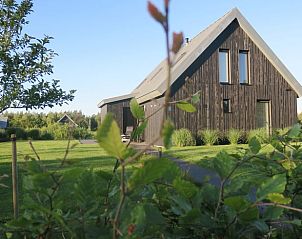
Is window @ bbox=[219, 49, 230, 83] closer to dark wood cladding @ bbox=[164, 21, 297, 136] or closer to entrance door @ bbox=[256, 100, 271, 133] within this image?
dark wood cladding @ bbox=[164, 21, 297, 136]

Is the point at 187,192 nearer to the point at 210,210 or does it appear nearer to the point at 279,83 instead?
the point at 210,210

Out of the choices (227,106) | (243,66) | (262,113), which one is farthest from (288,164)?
(262,113)

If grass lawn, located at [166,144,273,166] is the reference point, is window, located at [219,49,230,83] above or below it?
above

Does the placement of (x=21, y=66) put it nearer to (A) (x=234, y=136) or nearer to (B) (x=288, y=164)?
(B) (x=288, y=164)

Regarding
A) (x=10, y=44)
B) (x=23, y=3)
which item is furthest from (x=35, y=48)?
(x=23, y=3)

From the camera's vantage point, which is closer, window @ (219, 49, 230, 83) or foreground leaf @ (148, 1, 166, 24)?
foreground leaf @ (148, 1, 166, 24)

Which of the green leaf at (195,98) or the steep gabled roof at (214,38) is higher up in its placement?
the steep gabled roof at (214,38)

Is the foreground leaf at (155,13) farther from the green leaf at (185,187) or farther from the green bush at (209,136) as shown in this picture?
the green bush at (209,136)

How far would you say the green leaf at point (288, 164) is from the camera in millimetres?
1339

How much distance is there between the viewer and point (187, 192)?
853mm

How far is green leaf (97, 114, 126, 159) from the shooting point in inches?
19.8

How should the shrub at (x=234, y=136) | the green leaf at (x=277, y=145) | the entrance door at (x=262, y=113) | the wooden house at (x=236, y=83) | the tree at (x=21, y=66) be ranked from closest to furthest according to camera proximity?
the green leaf at (x=277, y=145) < the tree at (x=21, y=66) < the shrub at (x=234, y=136) < the wooden house at (x=236, y=83) < the entrance door at (x=262, y=113)

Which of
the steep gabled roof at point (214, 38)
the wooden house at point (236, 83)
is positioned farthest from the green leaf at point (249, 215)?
the wooden house at point (236, 83)

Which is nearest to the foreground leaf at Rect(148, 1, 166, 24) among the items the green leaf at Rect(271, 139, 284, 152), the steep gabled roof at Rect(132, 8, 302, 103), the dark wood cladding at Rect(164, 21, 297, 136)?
the green leaf at Rect(271, 139, 284, 152)
